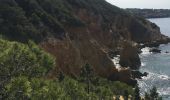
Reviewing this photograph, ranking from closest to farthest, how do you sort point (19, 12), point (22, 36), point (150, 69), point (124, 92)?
1. point (124, 92)
2. point (22, 36)
3. point (19, 12)
4. point (150, 69)

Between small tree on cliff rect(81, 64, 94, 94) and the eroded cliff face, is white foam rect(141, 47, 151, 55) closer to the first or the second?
the eroded cliff face

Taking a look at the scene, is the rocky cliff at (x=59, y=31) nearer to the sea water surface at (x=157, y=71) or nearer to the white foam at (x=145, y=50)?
the sea water surface at (x=157, y=71)

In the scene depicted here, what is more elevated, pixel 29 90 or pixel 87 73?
pixel 29 90

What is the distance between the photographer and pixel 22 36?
284 feet

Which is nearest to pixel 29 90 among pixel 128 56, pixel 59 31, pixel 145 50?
pixel 59 31

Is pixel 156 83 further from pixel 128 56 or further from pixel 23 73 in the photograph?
pixel 23 73

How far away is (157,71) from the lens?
384 feet

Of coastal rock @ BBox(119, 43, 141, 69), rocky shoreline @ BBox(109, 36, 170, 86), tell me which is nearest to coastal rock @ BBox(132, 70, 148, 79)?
rocky shoreline @ BBox(109, 36, 170, 86)

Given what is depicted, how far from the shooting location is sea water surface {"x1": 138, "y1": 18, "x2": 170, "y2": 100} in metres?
94.5

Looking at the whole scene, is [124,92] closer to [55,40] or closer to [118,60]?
[55,40]

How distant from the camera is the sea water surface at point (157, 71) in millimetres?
94463

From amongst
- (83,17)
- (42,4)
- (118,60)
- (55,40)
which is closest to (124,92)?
(55,40)

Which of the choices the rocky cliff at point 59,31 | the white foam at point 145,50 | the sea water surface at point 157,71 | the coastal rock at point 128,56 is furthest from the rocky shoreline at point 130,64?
the sea water surface at point 157,71

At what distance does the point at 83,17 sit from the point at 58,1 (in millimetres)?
13306
